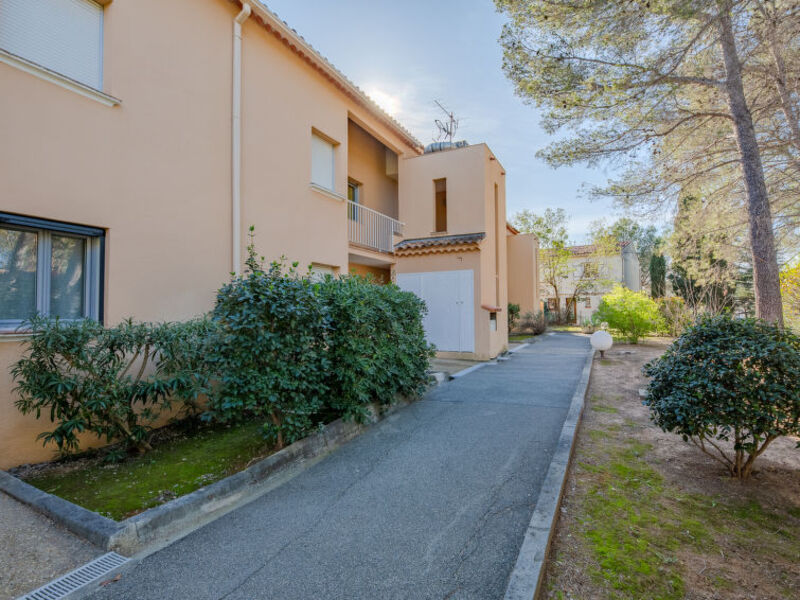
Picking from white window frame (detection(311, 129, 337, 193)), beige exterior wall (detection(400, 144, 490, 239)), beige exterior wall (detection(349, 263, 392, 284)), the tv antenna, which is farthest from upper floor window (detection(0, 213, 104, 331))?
the tv antenna

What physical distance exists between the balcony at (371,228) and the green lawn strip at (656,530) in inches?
357

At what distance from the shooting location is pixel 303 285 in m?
4.70

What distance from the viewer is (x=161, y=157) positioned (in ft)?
19.3

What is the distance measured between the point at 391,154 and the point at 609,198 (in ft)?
27.1

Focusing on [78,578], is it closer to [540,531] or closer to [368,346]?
[540,531]

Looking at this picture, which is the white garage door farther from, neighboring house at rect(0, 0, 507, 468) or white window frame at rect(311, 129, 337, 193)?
white window frame at rect(311, 129, 337, 193)

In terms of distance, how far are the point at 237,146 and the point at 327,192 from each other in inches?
105

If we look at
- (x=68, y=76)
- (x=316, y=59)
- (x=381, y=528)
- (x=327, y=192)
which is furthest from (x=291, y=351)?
(x=316, y=59)

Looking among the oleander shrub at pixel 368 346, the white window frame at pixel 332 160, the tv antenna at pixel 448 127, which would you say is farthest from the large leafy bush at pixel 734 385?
the tv antenna at pixel 448 127

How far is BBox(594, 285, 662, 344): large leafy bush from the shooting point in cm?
1561

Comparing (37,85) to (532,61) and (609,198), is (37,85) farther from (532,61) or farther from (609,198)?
(609,198)

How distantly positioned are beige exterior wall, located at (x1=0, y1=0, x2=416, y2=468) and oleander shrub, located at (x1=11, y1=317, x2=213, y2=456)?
1.53ft

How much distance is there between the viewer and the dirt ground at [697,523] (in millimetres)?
2588

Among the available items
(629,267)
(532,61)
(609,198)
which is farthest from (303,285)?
(629,267)
